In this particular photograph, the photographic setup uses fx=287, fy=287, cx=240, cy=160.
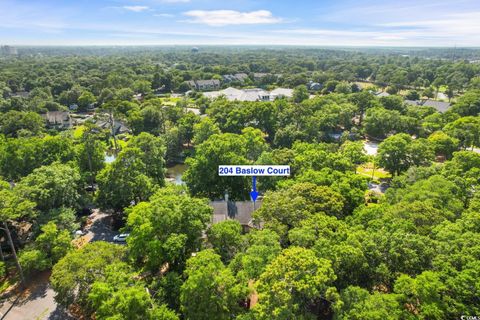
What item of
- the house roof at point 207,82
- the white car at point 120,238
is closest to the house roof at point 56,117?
the white car at point 120,238

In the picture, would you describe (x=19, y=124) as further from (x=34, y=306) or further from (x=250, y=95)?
(x=250, y=95)

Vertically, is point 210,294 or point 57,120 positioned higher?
point 57,120

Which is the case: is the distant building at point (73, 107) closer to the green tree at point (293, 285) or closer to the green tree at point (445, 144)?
the green tree at point (293, 285)

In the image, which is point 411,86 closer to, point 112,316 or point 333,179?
point 333,179

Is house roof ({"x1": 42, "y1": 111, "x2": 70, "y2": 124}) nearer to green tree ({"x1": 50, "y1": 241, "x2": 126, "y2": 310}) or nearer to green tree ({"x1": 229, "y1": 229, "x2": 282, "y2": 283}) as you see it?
green tree ({"x1": 50, "y1": 241, "x2": 126, "y2": 310})

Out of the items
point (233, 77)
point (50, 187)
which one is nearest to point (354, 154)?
point (50, 187)

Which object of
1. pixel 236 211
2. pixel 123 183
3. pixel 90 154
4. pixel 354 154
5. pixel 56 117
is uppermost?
pixel 56 117
